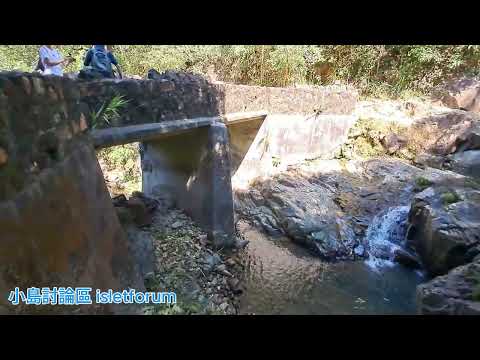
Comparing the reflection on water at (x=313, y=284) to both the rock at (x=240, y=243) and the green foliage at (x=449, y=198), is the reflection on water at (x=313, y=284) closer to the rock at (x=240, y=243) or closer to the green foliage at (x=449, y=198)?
the rock at (x=240, y=243)

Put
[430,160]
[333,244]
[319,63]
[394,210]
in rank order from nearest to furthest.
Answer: [333,244] < [394,210] < [430,160] < [319,63]

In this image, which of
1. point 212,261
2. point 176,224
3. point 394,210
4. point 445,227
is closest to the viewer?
point 212,261

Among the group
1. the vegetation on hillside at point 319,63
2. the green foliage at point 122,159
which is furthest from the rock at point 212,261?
the vegetation on hillside at point 319,63

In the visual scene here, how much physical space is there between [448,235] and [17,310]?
6349 mm

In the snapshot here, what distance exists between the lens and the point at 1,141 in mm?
1665

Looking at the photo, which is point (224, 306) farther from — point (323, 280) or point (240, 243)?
Result: point (323, 280)

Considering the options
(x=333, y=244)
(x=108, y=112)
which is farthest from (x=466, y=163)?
(x=108, y=112)

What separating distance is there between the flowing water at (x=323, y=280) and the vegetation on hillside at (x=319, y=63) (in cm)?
797

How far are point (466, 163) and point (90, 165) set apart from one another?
1094 centimetres

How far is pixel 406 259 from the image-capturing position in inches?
249

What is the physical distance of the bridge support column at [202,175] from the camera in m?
5.53
